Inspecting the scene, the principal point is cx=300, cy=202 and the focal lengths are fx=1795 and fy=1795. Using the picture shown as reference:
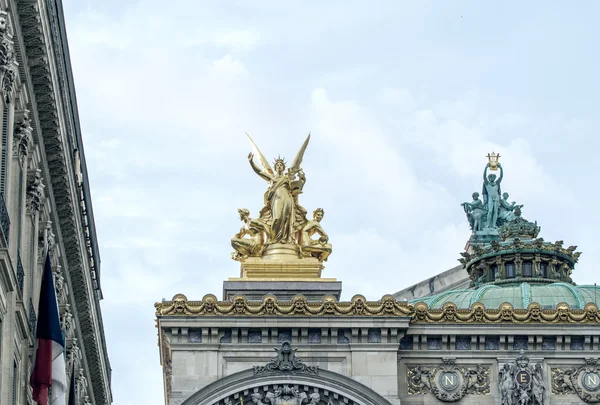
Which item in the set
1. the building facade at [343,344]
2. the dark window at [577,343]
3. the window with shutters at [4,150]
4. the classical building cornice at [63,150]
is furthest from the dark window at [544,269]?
the window with shutters at [4,150]

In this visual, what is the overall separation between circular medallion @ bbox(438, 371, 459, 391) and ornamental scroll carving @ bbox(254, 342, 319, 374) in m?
4.59

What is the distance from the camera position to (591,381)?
211 ft

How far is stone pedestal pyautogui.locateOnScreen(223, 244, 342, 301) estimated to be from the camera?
218 feet

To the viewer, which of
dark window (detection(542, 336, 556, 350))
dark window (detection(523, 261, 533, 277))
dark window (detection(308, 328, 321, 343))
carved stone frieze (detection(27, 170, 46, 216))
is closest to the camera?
carved stone frieze (detection(27, 170, 46, 216))

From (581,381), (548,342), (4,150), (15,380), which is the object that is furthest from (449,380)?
(4,150)

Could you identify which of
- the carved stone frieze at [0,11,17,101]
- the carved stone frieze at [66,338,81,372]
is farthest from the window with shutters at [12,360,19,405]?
the carved stone frieze at [66,338,81,372]

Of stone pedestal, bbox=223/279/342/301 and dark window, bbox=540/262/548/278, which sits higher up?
dark window, bbox=540/262/548/278

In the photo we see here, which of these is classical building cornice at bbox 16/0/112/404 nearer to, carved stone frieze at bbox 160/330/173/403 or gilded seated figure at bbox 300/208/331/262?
carved stone frieze at bbox 160/330/173/403

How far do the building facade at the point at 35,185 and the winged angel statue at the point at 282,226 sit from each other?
31.4 ft

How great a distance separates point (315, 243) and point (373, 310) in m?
4.82

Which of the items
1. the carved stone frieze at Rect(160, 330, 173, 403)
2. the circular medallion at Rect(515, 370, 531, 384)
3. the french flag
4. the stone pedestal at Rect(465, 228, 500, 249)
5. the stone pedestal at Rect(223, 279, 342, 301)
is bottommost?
the french flag

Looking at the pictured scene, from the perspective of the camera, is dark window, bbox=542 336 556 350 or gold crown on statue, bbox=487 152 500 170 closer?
dark window, bbox=542 336 556 350

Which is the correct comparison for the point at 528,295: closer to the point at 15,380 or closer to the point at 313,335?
the point at 313,335

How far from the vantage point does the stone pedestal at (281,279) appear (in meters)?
66.3
